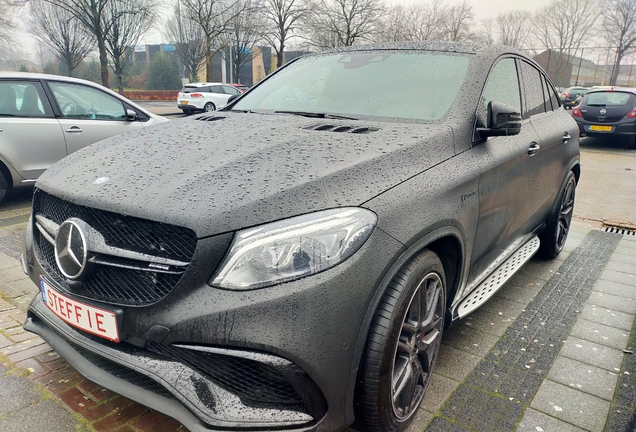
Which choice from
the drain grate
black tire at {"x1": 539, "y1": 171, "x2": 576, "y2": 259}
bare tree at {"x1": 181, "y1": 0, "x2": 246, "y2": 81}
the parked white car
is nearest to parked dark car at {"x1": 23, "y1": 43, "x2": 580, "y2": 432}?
black tire at {"x1": 539, "y1": 171, "x2": 576, "y2": 259}

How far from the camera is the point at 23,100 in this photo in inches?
222

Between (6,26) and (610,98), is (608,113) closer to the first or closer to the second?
(610,98)

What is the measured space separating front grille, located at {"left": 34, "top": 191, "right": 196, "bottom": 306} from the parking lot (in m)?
0.69

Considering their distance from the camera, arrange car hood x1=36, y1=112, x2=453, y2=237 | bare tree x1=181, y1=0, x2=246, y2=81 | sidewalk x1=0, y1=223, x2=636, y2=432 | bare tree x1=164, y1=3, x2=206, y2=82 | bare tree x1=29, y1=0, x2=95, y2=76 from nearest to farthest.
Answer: car hood x1=36, y1=112, x2=453, y2=237, sidewalk x1=0, y1=223, x2=636, y2=432, bare tree x1=181, y1=0, x2=246, y2=81, bare tree x1=29, y1=0, x2=95, y2=76, bare tree x1=164, y1=3, x2=206, y2=82

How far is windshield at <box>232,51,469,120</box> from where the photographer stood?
269 cm

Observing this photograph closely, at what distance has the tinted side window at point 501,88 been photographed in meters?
2.72

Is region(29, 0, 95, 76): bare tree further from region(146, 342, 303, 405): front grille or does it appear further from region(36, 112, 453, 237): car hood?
region(146, 342, 303, 405): front grille

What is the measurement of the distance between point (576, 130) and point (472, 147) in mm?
2511

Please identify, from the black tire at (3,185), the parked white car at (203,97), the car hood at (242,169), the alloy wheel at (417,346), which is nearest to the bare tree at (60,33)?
the parked white car at (203,97)

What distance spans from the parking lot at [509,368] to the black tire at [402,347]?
0.67 ft

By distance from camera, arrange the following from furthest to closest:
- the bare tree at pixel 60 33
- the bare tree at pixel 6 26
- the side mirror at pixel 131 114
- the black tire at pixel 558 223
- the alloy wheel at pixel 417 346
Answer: the bare tree at pixel 6 26 → the bare tree at pixel 60 33 → the side mirror at pixel 131 114 → the black tire at pixel 558 223 → the alloy wheel at pixel 417 346

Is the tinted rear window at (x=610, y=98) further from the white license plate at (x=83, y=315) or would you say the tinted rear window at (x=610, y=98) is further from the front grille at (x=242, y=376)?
the white license plate at (x=83, y=315)

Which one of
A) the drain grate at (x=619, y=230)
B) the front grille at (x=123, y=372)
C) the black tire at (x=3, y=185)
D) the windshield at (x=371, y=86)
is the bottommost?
the drain grate at (x=619, y=230)

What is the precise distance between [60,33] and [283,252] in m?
37.5
